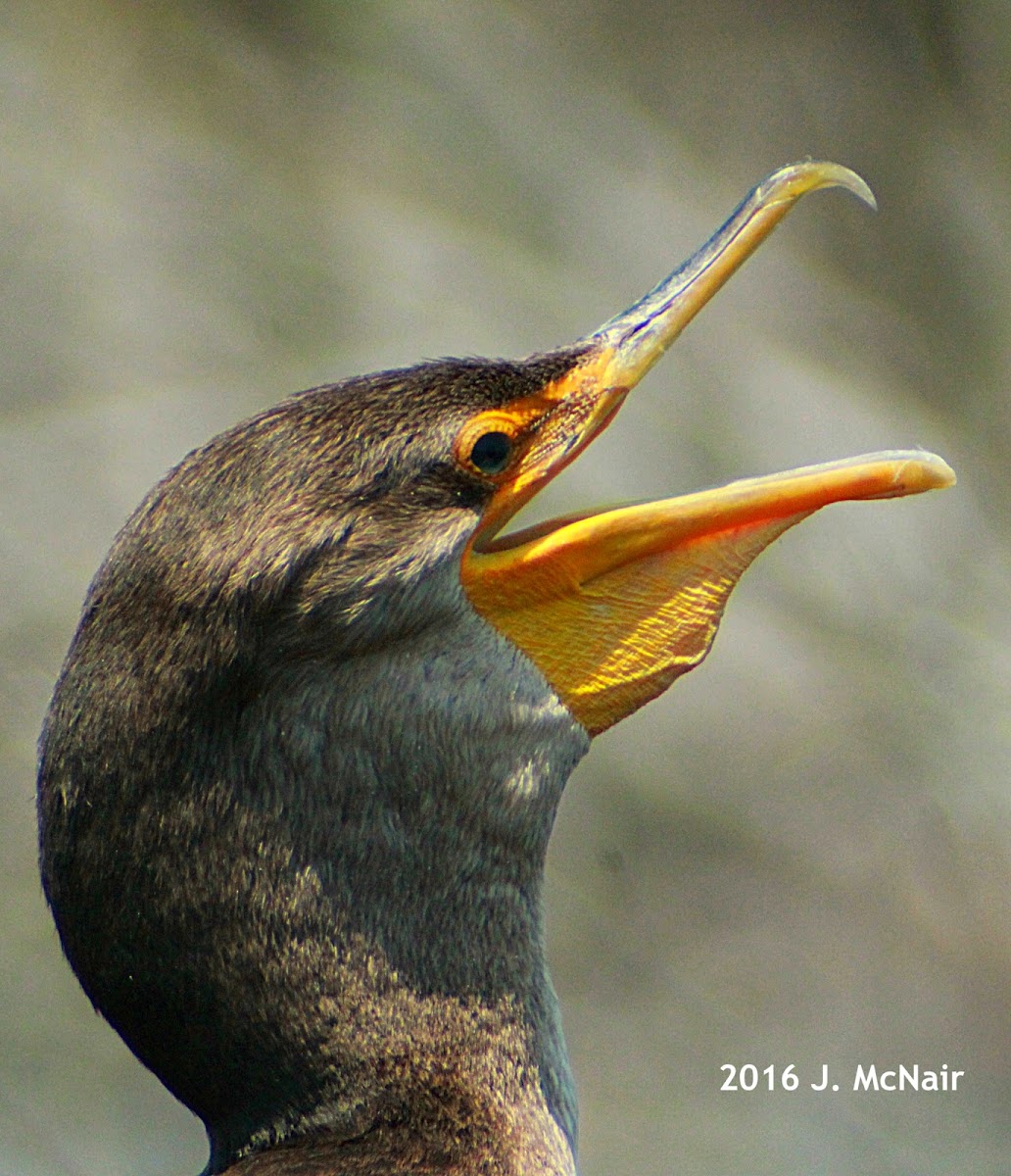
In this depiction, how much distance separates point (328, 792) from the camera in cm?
167

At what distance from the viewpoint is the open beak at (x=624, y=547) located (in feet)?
5.98

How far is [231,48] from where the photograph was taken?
5.07 metres

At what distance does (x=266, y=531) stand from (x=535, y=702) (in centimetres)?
40

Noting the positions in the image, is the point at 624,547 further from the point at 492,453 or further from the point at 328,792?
the point at 328,792

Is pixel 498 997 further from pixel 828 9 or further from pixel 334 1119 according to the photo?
pixel 828 9

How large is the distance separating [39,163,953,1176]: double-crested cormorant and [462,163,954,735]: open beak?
12 mm

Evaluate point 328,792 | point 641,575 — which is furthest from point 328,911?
point 641,575

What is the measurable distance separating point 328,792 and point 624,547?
18.6 inches

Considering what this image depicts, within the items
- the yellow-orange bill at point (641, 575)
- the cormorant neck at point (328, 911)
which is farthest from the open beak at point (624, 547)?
the cormorant neck at point (328, 911)

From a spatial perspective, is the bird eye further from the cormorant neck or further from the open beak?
the cormorant neck

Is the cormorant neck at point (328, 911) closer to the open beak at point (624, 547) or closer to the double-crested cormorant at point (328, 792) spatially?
the double-crested cormorant at point (328, 792)

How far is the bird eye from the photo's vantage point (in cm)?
179

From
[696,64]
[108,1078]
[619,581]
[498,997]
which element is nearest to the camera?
[498,997]

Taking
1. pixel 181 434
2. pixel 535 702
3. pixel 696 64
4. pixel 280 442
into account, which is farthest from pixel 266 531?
pixel 696 64
